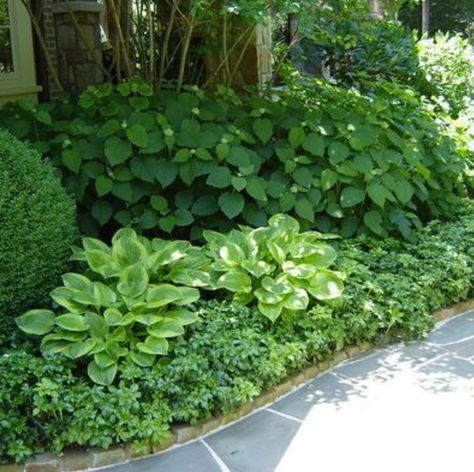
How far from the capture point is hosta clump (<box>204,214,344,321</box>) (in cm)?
332

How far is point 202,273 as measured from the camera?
11.0 ft

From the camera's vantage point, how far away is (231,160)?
411cm

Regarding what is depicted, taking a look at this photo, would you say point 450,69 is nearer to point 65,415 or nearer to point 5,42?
point 5,42

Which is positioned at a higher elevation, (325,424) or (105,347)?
(105,347)

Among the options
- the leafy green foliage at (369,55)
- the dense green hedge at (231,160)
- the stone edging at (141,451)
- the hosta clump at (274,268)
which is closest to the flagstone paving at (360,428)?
the stone edging at (141,451)

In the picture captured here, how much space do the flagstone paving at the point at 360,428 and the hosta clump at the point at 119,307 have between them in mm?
437

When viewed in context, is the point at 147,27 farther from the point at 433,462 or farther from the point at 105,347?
the point at 433,462

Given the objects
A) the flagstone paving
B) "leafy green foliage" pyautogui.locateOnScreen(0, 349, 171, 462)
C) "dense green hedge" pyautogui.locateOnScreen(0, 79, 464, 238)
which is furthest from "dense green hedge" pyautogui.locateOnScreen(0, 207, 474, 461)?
"dense green hedge" pyautogui.locateOnScreen(0, 79, 464, 238)

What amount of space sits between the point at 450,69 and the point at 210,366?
5.69 meters

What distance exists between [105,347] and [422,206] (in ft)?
9.98

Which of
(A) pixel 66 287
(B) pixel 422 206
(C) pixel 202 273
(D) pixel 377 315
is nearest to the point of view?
(A) pixel 66 287

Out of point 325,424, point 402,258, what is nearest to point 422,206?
point 402,258

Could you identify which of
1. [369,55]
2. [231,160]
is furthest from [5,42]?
[369,55]

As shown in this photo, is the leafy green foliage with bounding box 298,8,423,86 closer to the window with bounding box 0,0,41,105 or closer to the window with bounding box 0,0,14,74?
the window with bounding box 0,0,41,105
